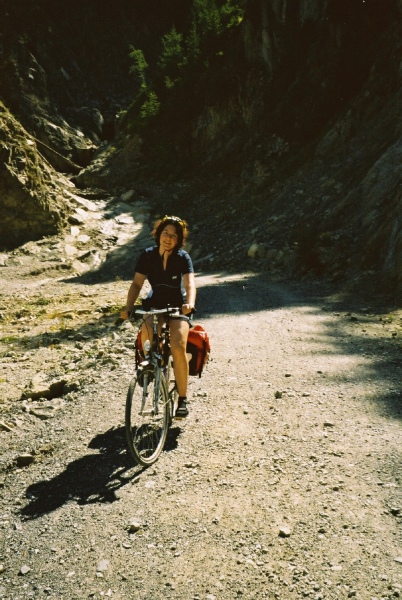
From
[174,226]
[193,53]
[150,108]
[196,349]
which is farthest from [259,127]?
[196,349]

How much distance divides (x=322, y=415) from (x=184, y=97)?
3078cm

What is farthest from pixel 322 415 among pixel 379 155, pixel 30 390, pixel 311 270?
pixel 379 155

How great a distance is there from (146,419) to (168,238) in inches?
73.8

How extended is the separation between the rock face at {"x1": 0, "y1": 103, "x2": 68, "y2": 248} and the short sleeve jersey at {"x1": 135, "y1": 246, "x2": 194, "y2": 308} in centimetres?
1810

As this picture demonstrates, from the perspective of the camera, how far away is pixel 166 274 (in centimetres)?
511

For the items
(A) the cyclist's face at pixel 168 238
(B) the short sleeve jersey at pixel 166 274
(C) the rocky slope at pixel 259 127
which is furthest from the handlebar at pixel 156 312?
(C) the rocky slope at pixel 259 127

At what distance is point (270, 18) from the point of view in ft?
90.6

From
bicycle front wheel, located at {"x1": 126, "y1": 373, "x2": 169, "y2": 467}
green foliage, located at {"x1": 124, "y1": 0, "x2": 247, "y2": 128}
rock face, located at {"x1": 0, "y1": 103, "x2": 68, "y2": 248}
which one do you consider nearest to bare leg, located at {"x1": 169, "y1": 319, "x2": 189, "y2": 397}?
bicycle front wheel, located at {"x1": 126, "y1": 373, "x2": 169, "y2": 467}

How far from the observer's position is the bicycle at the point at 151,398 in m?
4.41

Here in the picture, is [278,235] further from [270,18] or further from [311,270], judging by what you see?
[270,18]

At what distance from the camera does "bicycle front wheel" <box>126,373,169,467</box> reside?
4375 millimetres

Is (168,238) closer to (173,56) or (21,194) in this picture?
(21,194)

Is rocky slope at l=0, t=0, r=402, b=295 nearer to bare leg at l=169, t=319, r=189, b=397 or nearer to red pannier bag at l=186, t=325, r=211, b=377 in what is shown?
red pannier bag at l=186, t=325, r=211, b=377

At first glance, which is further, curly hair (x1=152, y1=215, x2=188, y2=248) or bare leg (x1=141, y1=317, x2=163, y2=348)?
curly hair (x1=152, y1=215, x2=188, y2=248)
